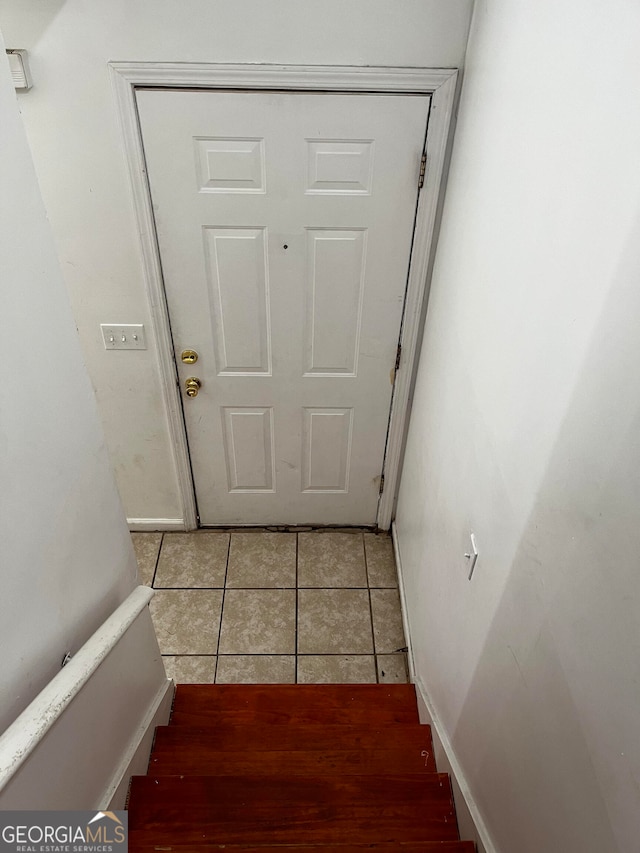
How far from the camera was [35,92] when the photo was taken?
191 centimetres

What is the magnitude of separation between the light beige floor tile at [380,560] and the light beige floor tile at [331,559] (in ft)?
0.12

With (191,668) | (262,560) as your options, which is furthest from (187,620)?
(262,560)

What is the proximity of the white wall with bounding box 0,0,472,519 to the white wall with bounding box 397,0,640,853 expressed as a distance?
0.84ft

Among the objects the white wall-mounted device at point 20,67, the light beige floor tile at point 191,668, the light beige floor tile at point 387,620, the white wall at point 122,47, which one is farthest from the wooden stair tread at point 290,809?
the white wall-mounted device at point 20,67

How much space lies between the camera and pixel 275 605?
2783 millimetres

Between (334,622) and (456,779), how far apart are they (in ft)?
3.64

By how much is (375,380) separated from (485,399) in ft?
3.71

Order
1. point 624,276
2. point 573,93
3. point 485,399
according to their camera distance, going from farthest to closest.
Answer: point 485,399 → point 573,93 → point 624,276

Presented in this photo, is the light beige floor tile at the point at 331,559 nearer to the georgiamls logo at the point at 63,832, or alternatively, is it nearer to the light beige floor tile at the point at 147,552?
the light beige floor tile at the point at 147,552

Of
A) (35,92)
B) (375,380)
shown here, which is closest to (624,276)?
(375,380)

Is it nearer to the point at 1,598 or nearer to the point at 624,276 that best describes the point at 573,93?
the point at 624,276

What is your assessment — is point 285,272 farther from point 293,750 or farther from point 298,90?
point 293,750

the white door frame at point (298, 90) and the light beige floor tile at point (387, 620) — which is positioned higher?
the white door frame at point (298, 90)

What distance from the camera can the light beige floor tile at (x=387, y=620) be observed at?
2.63 meters
